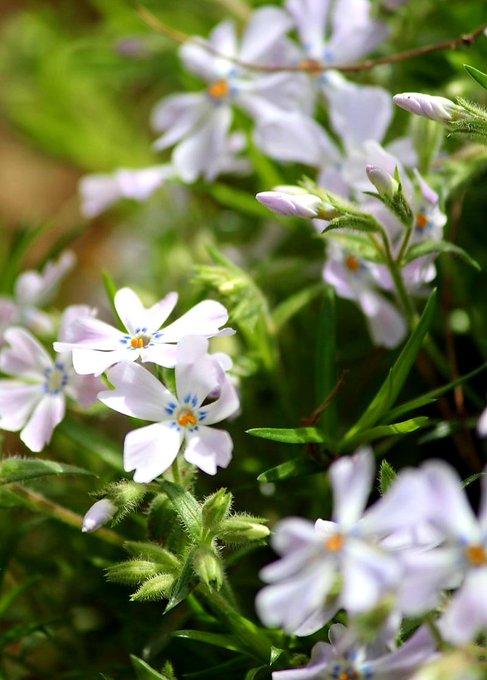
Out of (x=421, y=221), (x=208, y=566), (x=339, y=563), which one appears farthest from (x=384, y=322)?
(x=339, y=563)

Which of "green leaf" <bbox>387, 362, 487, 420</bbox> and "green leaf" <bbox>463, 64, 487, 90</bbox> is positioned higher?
"green leaf" <bbox>463, 64, 487, 90</bbox>

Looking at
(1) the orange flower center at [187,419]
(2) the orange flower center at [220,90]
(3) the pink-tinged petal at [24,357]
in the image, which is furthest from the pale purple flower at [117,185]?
(1) the orange flower center at [187,419]

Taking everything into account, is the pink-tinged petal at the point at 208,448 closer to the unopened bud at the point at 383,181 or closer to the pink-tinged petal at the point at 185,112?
the unopened bud at the point at 383,181

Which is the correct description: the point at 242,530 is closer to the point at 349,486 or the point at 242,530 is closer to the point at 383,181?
the point at 349,486

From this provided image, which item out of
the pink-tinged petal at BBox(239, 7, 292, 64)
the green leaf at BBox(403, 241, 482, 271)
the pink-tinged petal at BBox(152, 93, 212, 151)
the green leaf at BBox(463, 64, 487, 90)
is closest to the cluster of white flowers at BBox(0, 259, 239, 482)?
the green leaf at BBox(403, 241, 482, 271)

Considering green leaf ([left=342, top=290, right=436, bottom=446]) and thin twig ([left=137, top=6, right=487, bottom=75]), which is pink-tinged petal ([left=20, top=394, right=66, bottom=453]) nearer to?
green leaf ([left=342, top=290, right=436, bottom=446])

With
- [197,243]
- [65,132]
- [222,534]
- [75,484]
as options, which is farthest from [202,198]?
[222,534]
